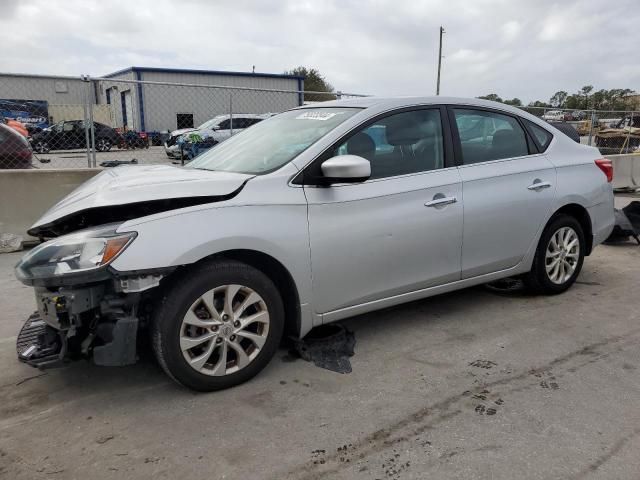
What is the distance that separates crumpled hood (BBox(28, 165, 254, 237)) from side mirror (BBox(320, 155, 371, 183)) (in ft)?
1.57

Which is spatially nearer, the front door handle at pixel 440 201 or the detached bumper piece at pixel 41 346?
Answer: the detached bumper piece at pixel 41 346

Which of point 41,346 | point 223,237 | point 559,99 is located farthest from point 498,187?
point 559,99

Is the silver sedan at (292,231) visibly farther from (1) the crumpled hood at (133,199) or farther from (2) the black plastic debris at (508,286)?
(2) the black plastic debris at (508,286)

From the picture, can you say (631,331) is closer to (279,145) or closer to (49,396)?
(279,145)

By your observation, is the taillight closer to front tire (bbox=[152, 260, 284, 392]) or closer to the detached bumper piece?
front tire (bbox=[152, 260, 284, 392])

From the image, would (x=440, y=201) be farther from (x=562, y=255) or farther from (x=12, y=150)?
(x=12, y=150)

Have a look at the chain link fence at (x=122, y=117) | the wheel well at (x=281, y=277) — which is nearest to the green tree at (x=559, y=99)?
the chain link fence at (x=122, y=117)

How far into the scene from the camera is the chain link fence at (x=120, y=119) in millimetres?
7008

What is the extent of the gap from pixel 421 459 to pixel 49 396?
6.81 feet

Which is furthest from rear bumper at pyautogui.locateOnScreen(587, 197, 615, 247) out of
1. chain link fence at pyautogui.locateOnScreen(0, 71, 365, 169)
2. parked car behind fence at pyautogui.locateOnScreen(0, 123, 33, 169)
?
parked car behind fence at pyautogui.locateOnScreen(0, 123, 33, 169)

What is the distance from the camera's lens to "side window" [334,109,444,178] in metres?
3.40

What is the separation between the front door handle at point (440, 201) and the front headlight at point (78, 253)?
1946mm

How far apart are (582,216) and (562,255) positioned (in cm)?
42

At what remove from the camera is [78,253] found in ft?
8.52
